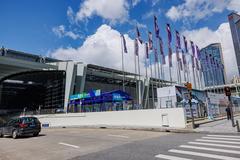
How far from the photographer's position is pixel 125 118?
2752 cm

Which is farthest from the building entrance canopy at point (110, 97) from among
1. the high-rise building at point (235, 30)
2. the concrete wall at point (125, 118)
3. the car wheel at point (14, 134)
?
the high-rise building at point (235, 30)

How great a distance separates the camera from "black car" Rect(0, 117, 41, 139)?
18.7 m

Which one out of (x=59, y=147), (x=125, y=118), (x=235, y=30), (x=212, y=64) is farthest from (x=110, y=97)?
(x=235, y=30)

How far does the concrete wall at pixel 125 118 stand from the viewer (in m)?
22.0

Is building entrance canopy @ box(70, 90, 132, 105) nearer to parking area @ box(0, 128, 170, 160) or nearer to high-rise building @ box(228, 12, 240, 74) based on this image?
parking area @ box(0, 128, 170, 160)

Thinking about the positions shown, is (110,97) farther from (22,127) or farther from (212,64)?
(212,64)

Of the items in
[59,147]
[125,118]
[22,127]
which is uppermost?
[125,118]

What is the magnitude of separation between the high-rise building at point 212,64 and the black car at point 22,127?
42.6 meters

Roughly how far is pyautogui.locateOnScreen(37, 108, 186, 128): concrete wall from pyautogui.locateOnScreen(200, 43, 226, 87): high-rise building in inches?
1246

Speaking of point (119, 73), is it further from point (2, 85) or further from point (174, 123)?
point (174, 123)

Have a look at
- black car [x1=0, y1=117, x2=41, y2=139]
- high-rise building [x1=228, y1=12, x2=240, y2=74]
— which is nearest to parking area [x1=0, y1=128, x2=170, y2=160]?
black car [x1=0, y1=117, x2=41, y2=139]

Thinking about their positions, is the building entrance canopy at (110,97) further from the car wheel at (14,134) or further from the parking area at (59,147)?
the parking area at (59,147)

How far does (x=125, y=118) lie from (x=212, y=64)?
116 feet

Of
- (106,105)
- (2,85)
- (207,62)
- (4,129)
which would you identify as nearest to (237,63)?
(207,62)
